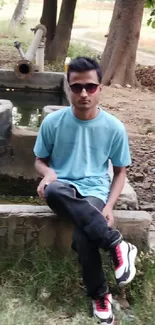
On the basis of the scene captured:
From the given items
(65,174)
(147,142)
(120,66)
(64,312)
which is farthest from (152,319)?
(120,66)

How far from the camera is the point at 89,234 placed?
2877mm

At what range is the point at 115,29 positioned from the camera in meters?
10.3

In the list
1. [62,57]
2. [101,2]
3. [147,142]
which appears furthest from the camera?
[101,2]

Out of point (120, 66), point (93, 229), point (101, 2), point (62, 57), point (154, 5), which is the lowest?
point (101, 2)

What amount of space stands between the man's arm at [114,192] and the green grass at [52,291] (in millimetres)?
390

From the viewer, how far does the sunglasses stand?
9.87 ft

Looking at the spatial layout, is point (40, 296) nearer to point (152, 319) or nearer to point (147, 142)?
point (152, 319)

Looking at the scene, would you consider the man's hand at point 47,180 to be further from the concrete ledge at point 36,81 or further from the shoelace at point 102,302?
the concrete ledge at point 36,81

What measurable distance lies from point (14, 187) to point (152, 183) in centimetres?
127

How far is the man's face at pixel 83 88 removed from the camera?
3008 mm

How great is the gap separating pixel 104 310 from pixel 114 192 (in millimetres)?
626

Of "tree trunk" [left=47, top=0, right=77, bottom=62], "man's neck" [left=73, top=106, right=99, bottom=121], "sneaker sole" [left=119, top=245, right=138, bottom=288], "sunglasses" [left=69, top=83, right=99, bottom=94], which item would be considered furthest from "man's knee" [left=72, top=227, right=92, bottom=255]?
"tree trunk" [left=47, top=0, right=77, bottom=62]

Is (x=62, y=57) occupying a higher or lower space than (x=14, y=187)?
lower

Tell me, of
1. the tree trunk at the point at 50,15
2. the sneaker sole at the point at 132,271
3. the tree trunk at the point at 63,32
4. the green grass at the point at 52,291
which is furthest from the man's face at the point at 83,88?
the tree trunk at the point at 50,15
